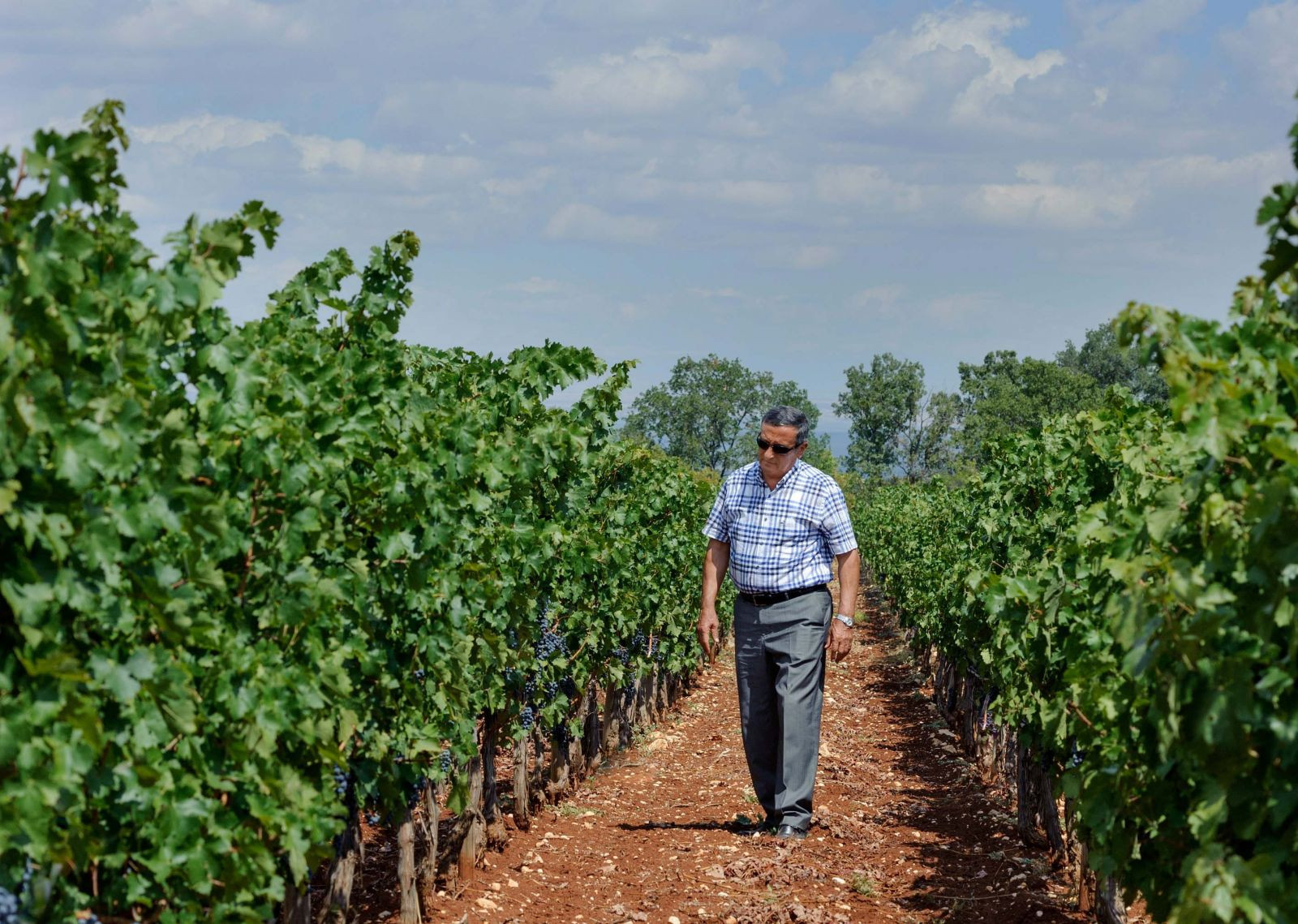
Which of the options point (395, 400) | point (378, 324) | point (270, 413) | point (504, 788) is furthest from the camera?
point (504, 788)

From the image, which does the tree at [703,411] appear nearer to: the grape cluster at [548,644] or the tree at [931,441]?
the tree at [931,441]

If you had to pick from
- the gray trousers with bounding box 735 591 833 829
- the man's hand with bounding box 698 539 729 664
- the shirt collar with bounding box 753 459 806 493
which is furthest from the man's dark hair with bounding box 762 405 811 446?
the gray trousers with bounding box 735 591 833 829

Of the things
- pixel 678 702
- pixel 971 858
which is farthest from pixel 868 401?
pixel 971 858

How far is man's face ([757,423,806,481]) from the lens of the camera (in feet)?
22.3

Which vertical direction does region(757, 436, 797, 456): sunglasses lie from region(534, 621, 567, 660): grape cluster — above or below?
above

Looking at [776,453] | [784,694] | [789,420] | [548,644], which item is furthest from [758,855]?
[789,420]

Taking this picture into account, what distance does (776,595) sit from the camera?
6816mm

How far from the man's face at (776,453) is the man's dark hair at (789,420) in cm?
2

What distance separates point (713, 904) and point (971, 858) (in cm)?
189

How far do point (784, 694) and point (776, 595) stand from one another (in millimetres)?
516

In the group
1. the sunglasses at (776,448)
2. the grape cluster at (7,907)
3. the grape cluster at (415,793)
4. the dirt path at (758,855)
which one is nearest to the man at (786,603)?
the sunglasses at (776,448)

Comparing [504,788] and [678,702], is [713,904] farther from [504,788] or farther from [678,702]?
[678,702]

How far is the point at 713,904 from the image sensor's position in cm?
594

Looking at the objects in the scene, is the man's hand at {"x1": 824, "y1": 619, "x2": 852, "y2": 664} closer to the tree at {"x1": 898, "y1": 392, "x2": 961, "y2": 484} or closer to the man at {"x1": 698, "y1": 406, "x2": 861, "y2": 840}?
the man at {"x1": 698, "y1": 406, "x2": 861, "y2": 840}
